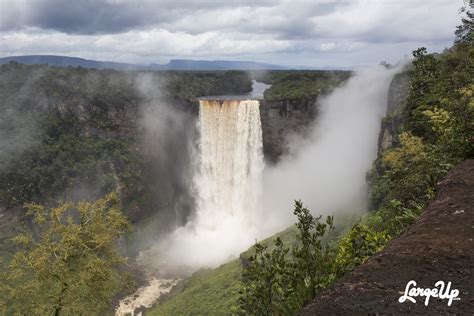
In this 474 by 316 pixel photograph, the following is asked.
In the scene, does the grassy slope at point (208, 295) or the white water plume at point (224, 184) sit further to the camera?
the white water plume at point (224, 184)

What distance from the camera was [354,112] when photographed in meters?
40.9

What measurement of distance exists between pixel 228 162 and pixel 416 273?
36644 mm

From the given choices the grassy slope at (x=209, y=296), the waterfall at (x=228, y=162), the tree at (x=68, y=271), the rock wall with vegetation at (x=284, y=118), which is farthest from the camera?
the rock wall with vegetation at (x=284, y=118)

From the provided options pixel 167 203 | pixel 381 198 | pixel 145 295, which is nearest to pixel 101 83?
pixel 167 203

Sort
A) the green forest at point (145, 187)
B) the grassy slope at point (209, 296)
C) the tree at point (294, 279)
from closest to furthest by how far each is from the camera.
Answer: the tree at point (294, 279), the green forest at point (145, 187), the grassy slope at point (209, 296)

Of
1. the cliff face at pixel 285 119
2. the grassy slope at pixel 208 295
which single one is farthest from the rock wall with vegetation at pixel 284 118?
the grassy slope at pixel 208 295

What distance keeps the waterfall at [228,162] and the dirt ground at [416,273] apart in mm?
33004

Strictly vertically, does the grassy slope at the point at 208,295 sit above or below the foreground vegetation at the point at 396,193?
below

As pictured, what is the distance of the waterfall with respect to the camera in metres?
40.7

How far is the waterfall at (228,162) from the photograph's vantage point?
4066cm

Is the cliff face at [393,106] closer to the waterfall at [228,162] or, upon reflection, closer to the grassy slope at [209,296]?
the grassy slope at [209,296]

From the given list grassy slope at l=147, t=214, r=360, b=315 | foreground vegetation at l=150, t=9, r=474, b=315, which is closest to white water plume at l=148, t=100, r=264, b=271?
grassy slope at l=147, t=214, r=360, b=315

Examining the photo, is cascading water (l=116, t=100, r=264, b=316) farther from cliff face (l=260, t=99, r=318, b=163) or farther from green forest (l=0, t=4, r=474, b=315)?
green forest (l=0, t=4, r=474, b=315)

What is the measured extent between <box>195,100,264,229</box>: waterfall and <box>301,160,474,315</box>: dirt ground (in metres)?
33.0
